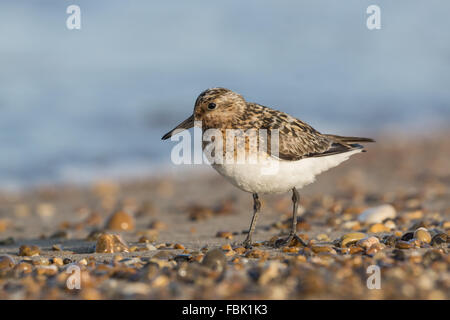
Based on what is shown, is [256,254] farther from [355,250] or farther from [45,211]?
[45,211]

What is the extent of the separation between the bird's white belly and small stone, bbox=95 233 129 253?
1.31 metres

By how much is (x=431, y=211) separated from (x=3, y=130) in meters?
11.4

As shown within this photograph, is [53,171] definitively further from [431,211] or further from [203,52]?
[203,52]

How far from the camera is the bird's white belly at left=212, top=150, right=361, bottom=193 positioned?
17.6 ft

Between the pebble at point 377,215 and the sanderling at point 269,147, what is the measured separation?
1.30 metres

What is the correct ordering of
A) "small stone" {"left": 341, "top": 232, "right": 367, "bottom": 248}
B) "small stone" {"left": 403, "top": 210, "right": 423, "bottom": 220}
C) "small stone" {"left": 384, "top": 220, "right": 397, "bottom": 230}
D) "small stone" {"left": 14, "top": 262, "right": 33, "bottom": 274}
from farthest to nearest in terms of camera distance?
"small stone" {"left": 403, "top": 210, "right": 423, "bottom": 220}
"small stone" {"left": 384, "top": 220, "right": 397, "bottom": 230}
"small stone" {"left": 341, "top": 232, "right": 367, "bottom": 248}
"small stone" {"left": 14, "top": 262, "right": 33, "bottom": 274}

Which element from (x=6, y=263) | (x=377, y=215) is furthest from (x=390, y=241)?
(x=6, y=263)

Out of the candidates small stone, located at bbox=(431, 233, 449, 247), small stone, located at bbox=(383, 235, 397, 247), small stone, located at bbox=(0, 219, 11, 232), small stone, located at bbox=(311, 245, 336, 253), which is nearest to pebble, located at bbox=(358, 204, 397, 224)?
small stone, located at bbox=(383, 235, 397, 247)

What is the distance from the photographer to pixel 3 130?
15219 millimetres

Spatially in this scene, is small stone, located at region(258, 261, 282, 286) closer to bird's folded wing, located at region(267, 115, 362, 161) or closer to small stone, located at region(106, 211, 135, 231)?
bird's folded wing, located at region(267, 115, 362, 161)

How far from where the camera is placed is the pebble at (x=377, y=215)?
716cm

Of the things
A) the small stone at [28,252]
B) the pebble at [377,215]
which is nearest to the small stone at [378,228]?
the pebble at [377,215]

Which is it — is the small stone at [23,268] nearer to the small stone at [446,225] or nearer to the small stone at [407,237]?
the small stone at [407,237]
